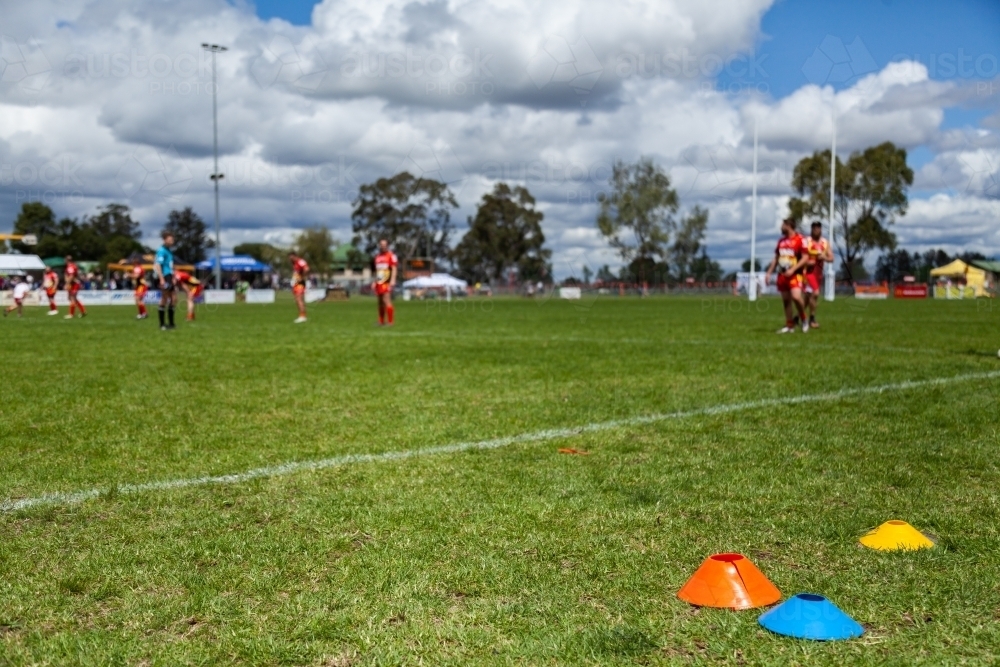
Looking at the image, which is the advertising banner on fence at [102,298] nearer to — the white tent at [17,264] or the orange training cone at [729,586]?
the white tent at [17,264]

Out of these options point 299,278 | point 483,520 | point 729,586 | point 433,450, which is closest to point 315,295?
point 299,278

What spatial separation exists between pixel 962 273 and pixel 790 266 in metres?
57.3

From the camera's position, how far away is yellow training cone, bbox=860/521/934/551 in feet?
11.3

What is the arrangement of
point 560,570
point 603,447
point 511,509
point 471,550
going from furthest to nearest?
point 603,447, point 511,509, point 471,550, point 560,570

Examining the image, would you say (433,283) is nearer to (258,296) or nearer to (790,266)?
(258,296)

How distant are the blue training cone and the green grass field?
0.04 meters

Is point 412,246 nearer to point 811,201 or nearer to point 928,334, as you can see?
point 811,201

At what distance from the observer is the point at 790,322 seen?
54.7 feet

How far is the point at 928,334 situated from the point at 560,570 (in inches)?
579

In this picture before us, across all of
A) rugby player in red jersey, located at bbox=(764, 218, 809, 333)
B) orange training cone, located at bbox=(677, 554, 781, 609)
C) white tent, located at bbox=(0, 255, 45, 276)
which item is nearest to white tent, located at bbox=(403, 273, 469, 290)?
white tent, located at bbox=(0, 255, 45, 276)

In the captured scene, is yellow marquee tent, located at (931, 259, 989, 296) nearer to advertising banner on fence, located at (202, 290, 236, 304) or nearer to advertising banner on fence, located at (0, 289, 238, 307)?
advertising banner on fence, located at (0, 289, 238, 307)

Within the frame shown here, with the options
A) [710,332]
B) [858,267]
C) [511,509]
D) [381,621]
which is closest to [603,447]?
[511,509]

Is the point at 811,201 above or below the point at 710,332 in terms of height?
above

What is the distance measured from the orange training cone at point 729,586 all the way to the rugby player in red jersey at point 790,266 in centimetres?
1367
